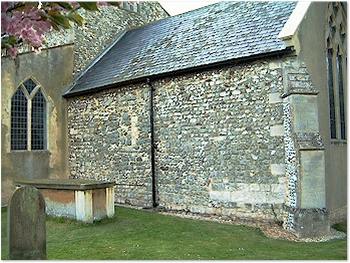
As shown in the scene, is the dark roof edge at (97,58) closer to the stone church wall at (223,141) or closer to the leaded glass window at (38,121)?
the leaded glass window at (38,121)

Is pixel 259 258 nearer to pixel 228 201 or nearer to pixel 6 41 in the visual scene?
pixel 228 201

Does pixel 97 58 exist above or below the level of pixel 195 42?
above

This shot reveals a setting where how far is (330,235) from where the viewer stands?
10078mm

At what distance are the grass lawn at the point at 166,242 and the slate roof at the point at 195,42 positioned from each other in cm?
494

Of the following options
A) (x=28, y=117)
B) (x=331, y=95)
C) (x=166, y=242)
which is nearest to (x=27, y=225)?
(x=166, y=242)

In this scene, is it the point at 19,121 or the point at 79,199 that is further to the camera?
the point at 19,121

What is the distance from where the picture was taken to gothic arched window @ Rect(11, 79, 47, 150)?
16188mm

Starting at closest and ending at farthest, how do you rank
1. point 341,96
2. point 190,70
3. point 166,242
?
point 166,242, point 190,70, point 341,96

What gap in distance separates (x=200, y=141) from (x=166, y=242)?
468 centimetres

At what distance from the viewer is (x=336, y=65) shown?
1354cm

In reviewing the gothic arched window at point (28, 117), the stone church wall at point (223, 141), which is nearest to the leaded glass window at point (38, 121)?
the gothic arched window at point (28, 117)

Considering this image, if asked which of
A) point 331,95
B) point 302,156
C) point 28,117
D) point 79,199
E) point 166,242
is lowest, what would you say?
point 166,242

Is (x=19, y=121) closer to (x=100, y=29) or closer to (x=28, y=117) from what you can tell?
(x=28, y=117)

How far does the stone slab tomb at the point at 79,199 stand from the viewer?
1089cm
